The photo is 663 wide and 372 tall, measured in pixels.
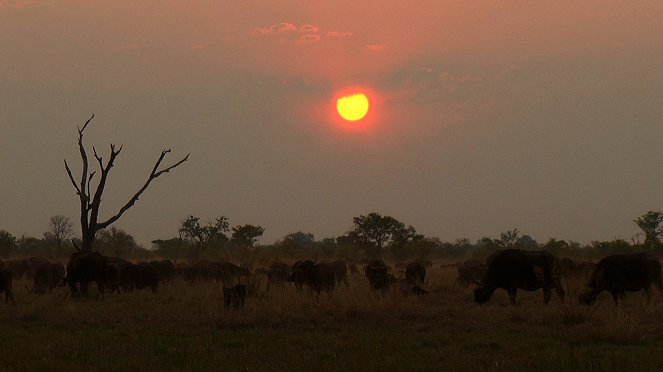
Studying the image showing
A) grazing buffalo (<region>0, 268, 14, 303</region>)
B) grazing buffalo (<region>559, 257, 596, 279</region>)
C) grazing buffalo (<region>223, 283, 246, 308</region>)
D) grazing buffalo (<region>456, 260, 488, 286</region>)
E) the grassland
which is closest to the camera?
the grassland

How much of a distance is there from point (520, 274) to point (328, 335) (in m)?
7.36

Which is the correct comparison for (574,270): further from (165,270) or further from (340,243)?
(340,243)

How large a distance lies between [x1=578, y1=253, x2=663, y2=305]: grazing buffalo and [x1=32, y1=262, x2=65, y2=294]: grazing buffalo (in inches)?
672

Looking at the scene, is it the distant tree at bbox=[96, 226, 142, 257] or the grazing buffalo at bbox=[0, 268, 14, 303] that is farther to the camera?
the distant tree at bbox=[96, 226, 142, 257]

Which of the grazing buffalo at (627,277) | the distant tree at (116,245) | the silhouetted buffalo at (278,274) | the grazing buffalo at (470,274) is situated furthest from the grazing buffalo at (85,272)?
the distant tree at (116,245)

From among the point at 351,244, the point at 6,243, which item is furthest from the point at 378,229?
the point at 6,243

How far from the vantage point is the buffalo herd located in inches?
660

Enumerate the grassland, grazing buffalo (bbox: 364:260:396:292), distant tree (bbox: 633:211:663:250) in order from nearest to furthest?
the grassland
grazing buffalo (bbox: 364:260:396:292)
distant tree (bbox: 633:211:663:250)

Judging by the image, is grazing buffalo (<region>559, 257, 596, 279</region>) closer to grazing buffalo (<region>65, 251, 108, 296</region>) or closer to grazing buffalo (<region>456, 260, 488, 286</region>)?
grazing buffalo (<region>456, 260, 488, 286</region>)

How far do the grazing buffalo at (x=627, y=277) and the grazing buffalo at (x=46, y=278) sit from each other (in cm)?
1706

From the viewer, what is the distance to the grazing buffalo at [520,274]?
17172 mm

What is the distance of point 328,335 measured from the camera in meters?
12.3

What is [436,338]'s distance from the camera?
470 inches

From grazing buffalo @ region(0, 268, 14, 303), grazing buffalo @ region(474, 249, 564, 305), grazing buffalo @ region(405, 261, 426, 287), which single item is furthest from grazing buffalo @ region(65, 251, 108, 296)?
grazing buffalo @ region(474, 249, 564, 305)
